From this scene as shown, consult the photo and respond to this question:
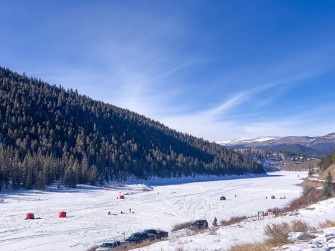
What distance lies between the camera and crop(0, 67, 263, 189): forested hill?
74.7m

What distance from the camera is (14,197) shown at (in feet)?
181

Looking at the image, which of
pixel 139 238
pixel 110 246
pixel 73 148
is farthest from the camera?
pixel 73 148

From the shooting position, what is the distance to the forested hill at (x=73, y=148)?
2940 inches

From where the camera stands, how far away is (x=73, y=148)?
128 m

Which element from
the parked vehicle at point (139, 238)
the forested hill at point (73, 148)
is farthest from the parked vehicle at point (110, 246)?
the forested hill at point (73, 148)

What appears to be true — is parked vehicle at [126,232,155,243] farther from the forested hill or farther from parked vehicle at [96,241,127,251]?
the forested hill

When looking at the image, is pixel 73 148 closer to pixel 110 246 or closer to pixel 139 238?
pixel 139 238

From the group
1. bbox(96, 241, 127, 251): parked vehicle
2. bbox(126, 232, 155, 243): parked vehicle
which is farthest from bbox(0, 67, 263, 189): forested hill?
bbox(96, 241, 127, 251): parked vehicle

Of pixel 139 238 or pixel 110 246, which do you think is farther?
pixel 139 238

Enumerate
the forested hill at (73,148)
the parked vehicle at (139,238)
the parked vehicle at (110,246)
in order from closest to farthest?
the parked vehicle at (110,246) < the parked vehicle at (139,238) < the forested hill at (73,148)

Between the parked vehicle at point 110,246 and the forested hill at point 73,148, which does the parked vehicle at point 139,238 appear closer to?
the parked vehicle at point 110,246

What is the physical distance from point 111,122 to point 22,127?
2791 inches

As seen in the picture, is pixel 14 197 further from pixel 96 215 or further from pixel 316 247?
pixel 316 247

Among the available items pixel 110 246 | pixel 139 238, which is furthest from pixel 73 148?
pixel 110 246
